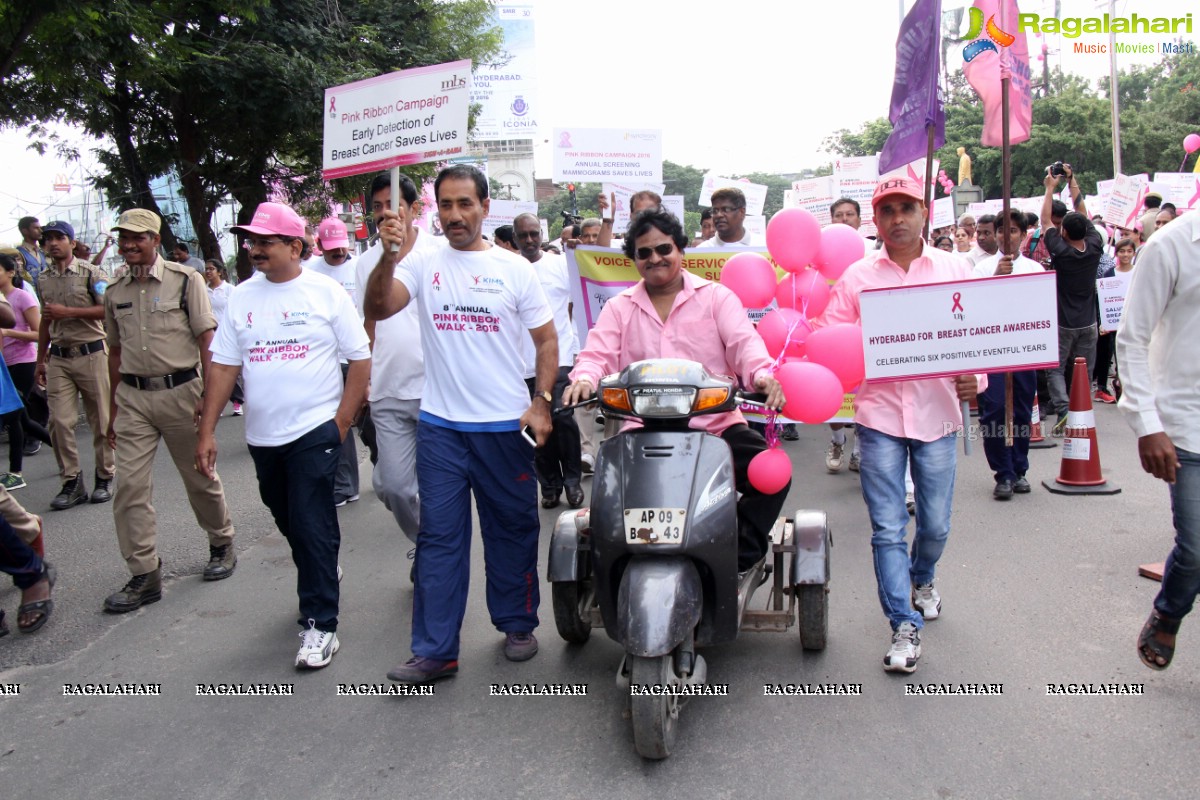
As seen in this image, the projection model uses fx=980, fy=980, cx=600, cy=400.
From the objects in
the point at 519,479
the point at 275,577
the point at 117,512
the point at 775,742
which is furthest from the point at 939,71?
the point at 117,512

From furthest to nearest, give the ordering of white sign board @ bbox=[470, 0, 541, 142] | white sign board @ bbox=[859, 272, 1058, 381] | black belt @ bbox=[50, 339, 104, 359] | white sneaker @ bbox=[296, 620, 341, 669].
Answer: white sign board @ bbox=[470, 0, 541, 142] < black belt @ bbox=[50, 339, 104, 359] < white sneaker @ bbox=[296, 620, 341, 669] < white sign board @ bbox=[859, 272, 1058, 381]

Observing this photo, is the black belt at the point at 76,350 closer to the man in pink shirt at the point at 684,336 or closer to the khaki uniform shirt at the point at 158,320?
the khaki uniform shirt at the point at 158,320

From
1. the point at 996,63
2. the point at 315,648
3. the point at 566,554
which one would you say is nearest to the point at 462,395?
the point at 566,554

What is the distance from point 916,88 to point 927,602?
11.9ft

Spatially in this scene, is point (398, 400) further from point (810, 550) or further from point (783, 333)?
point (810, 550)

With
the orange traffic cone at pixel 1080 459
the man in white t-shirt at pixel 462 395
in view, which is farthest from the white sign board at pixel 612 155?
the man in white t-shirt at pixel 462 395

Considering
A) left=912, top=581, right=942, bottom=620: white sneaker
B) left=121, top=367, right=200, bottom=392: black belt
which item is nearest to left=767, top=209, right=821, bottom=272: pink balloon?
left=912, top=581, right=942, bottom=620: white sneaker

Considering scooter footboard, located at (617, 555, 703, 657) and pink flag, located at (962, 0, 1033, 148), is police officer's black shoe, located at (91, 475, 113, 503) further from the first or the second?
pink flag, located at (962, 0, 1033, 148)

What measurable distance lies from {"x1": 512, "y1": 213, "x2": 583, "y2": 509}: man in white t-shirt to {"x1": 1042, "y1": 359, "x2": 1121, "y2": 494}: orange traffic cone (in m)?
3.34

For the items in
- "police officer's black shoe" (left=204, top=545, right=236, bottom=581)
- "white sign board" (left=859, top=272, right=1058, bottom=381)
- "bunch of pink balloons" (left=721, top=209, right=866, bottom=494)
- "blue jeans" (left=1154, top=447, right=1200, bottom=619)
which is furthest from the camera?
"police officer's black shoe" (left=204, top=545, right=236, bottom=581)

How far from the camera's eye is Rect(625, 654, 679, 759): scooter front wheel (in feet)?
10.4

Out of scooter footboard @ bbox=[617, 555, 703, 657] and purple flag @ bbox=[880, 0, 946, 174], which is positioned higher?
purple flag @ bbox=[880, 0, 946, 174]

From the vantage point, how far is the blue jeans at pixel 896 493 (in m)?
3.99

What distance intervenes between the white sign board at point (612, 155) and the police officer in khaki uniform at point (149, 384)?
614 centimetres
